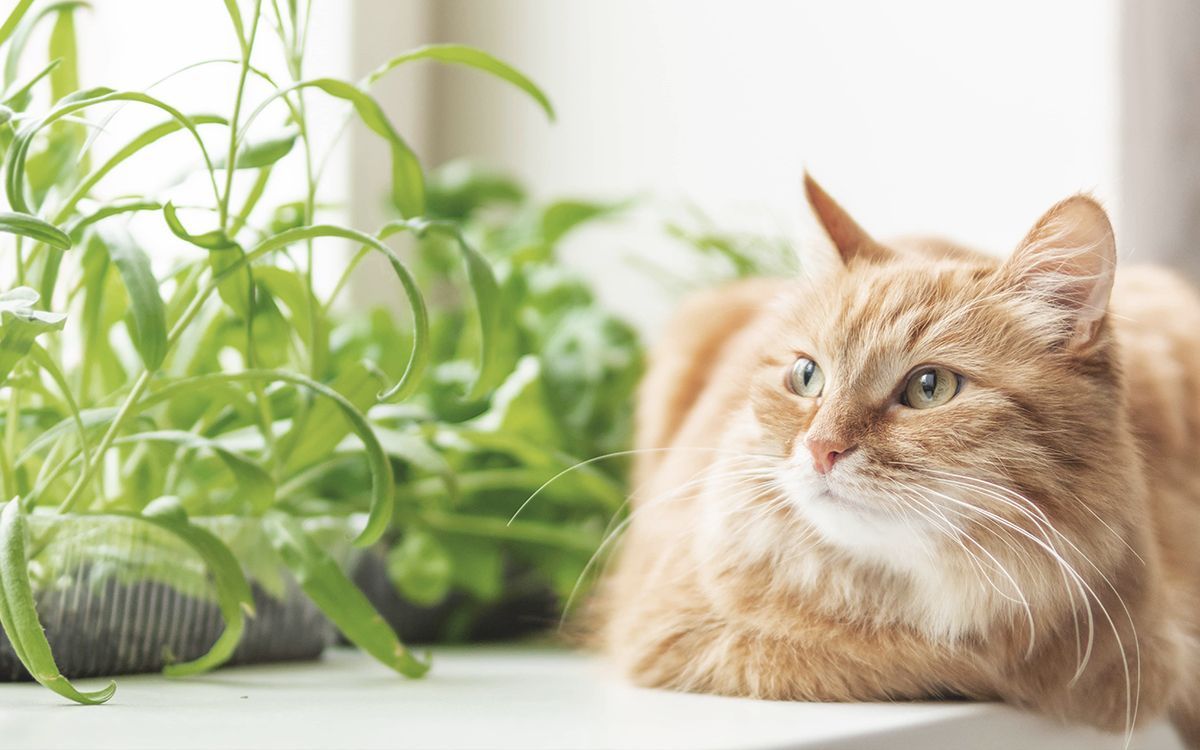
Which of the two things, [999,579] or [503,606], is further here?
[503,606]

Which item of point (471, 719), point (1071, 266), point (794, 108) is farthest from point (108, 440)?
point (794, 108)

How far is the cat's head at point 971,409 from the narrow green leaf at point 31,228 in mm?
591

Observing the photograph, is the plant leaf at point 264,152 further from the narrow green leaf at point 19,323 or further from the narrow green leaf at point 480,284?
the narrow green leaf at point 19,323

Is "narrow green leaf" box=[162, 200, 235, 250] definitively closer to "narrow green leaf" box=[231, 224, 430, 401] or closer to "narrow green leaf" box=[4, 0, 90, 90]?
"narrow green leaf" box=[231, 224, 430, 401]

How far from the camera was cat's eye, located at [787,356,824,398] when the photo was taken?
99 cm

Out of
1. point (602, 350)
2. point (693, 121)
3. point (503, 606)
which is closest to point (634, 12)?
point (693, 121)

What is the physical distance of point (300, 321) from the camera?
3.72ft

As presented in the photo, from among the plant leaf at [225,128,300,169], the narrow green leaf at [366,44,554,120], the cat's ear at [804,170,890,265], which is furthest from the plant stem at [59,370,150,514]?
the cat's ear at [804,170,890,265]

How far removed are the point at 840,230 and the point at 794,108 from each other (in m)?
0.81

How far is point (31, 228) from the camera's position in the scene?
0.80 meters

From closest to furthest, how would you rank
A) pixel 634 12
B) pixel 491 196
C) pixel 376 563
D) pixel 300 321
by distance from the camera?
pixel 300 321
pixel 376 563
pixel 491 196
pixel 634 12

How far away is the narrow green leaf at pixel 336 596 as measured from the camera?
1.02 m

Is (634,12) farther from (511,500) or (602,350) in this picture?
(511,500)

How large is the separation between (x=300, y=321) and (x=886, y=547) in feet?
2.02
